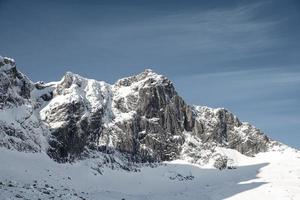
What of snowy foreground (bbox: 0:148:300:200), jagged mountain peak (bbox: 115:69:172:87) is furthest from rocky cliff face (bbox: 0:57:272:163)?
snowy foreground (bbox: 0:148:300:200)

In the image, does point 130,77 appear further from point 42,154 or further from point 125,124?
point 42,154

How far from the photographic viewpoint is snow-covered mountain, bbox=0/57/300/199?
121500 millimetres

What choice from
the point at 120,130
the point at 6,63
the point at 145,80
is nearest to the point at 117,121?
the point at 120,130

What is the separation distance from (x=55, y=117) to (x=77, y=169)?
21103mm

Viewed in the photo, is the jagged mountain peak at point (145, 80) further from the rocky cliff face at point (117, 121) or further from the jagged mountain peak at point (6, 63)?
the jagged mountain peak at point (6, 63)

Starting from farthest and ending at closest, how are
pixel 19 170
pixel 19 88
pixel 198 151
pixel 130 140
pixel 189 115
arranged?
pixel 189 115 < pixel 198 151 < pixel 130 140 < pixel 19 88 < pixel 19 170

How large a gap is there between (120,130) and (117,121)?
348 cm

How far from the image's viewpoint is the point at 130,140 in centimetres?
15250

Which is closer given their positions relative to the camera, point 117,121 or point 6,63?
point 6,63

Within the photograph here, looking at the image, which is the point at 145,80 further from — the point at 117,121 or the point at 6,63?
the point at 6,63

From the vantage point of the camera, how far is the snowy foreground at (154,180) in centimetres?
8003

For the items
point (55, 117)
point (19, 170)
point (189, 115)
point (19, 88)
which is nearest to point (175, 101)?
point (189, 115)

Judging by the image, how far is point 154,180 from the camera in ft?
445

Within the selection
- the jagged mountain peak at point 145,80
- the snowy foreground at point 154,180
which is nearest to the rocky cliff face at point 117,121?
the jagged mountain peak at point 145,80
